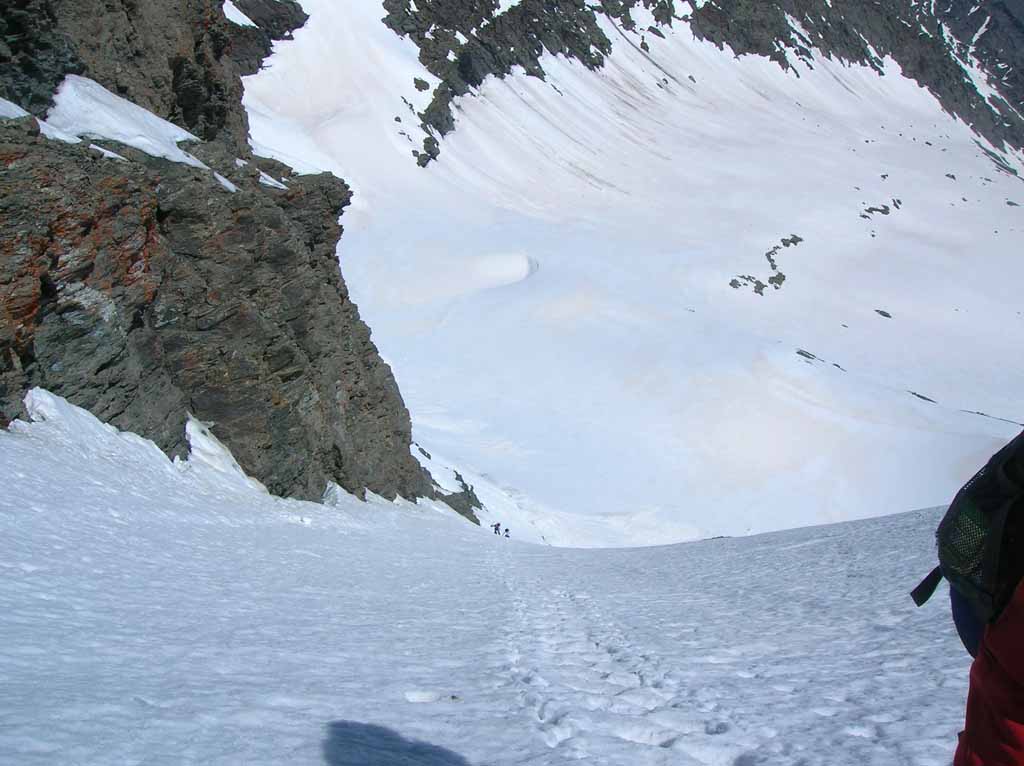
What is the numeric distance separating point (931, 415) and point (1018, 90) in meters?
148

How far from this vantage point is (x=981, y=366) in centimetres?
5478

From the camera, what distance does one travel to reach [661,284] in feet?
170

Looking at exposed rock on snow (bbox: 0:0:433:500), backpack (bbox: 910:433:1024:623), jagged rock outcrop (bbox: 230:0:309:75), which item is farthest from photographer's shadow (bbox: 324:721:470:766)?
jagged rock outcrop (bbox: 230:0:309:75)

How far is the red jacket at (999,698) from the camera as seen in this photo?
2.37 meters

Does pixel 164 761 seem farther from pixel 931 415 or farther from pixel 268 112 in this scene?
pixel 268 112

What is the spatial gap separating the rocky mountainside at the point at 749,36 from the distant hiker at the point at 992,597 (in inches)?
2357

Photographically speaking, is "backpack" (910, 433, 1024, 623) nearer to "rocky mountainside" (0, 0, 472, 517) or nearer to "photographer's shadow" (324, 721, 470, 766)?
A: "photographer's shadow" (324, 721, 470, 766)

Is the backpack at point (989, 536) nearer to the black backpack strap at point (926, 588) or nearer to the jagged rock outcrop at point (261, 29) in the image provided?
the black backpack strap at point (926, 588)

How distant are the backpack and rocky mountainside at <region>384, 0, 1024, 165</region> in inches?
2357

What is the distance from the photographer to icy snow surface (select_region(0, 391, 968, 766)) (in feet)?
13.2

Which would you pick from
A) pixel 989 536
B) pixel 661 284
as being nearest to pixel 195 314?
pixel 989 536

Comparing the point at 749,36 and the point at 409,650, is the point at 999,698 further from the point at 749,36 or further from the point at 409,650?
the point at 749,36

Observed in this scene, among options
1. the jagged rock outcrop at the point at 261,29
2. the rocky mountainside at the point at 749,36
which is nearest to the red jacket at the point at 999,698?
the jagged rock outcrop at the point at 261,29

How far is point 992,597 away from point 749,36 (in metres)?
117
